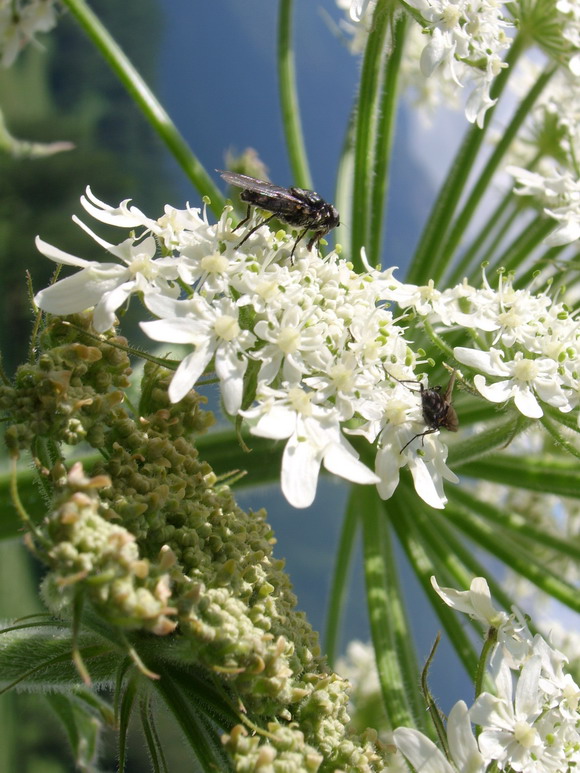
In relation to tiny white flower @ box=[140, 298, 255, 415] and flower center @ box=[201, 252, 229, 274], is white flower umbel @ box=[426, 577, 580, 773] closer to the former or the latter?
tiny white flower @ box=[140, 298, 255, 415]

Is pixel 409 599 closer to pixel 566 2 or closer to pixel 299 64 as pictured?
pixel 299 64

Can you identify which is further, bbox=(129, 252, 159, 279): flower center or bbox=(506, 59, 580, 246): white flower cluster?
bbox=(506, 59, 580, 246): white flower cluster

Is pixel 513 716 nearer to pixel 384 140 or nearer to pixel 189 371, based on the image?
pixel 189 371

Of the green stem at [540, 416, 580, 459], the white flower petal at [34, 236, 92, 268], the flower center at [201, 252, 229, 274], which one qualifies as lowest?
the green stem at [540, 416, 580, 459]

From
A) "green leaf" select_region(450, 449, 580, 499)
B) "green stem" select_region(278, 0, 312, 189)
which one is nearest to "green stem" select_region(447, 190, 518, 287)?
"green stem" select_region(278, 0, 312, 189)

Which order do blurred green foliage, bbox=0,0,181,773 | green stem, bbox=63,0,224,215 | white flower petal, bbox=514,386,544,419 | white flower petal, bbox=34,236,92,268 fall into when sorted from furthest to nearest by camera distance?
blurred green foliage, bbox=0,0,181,773 → green stem, bbox=63,0,224,215 → white flower petal, bbox=514,386,544,419 → white flower petal, bbox=34,236,92,268

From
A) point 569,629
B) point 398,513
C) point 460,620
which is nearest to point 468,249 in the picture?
point 398,513
